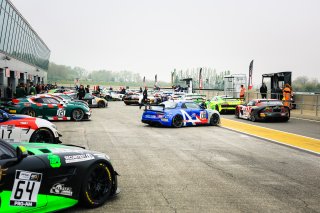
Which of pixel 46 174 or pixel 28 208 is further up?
pixel 46 174

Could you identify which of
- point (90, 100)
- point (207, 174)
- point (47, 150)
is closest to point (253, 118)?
point (207, 174)

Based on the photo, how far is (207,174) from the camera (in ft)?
25.0

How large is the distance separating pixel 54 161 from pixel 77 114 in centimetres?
1460

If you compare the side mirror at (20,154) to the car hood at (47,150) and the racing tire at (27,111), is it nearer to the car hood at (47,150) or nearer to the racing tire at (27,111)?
the car hood at (47,150)

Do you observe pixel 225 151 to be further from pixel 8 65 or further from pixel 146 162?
pixel 8 65

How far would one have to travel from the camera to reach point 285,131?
16.0 meters

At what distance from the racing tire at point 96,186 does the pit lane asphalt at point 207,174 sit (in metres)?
0.12

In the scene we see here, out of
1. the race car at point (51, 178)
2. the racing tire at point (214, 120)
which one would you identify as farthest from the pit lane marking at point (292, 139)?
the race car at point (51, 178)

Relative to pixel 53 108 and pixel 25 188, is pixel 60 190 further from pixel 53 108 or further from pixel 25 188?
pixel 53 108

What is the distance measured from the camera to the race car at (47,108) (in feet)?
58.1

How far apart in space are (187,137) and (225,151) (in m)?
3.06

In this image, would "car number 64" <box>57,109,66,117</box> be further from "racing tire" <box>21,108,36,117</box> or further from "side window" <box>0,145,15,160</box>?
"side window" <box>0,145,15,160</box>

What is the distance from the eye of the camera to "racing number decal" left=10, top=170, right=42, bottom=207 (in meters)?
4.41

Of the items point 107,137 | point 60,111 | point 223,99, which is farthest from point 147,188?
point 223,99
